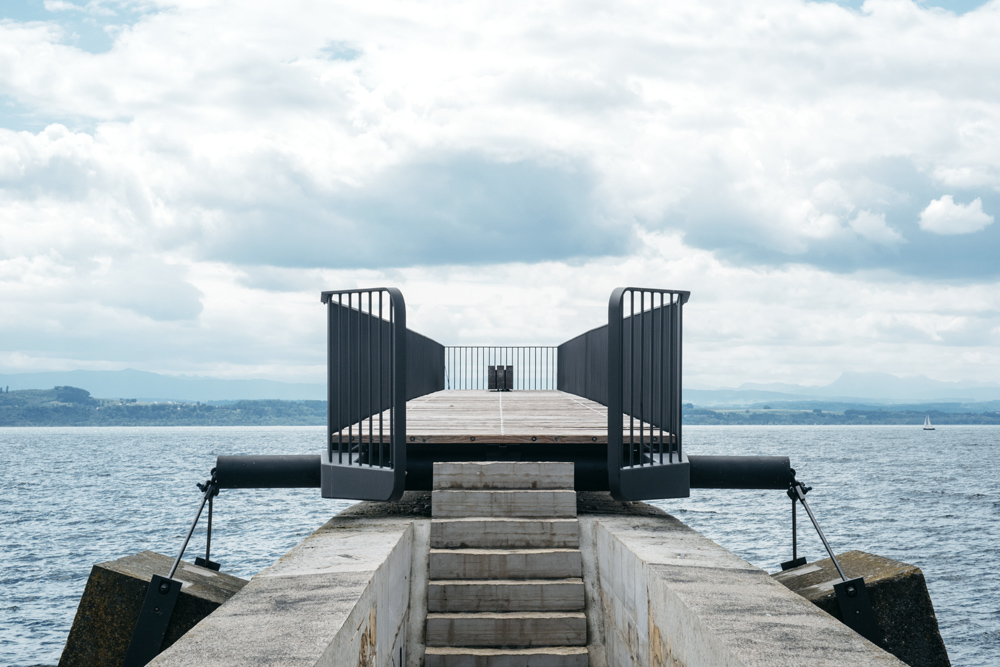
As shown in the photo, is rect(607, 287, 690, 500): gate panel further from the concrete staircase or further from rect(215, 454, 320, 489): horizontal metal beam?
rect(215, 454, 320, 489): horizontal metal beam

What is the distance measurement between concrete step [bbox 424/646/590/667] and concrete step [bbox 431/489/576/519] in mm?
1085

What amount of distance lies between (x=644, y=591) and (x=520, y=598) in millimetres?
1554

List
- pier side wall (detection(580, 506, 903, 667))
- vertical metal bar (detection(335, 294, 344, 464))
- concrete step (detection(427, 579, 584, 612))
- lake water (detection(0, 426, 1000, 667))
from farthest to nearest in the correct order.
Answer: lake water (detection(0, 426, 1000, 667)), vertical metal bar (detection(335, 294, 344, 464)), concrete step (detection(427, 579, 584, 612)), pier side wall (detection(580, 506, 903, 667))

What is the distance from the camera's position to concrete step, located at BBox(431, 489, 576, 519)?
6527 mm

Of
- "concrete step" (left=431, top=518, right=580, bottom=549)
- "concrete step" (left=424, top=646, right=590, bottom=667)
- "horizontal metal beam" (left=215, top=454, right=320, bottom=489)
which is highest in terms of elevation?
"horizontal metal beam" (left=215, top=454, right=320, bottom=489)

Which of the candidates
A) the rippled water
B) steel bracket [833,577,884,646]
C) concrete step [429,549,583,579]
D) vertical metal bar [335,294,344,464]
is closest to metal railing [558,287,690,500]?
concrete step [429,549,583,579]

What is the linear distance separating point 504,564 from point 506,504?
527mm

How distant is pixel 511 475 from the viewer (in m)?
6.73

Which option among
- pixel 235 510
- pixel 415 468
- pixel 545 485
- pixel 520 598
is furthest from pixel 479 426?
pixel 235 510

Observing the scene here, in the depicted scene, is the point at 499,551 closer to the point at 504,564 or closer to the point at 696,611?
the point at 504,564

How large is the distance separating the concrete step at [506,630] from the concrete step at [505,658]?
76 mm

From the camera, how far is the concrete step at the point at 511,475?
672 centimetres

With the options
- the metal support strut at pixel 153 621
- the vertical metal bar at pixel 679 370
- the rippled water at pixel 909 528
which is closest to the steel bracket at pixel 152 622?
the metal support strut at pixel 153 621

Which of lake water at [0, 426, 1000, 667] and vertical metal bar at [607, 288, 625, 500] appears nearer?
vertical metal bar at [607, 288, 625, 500]
